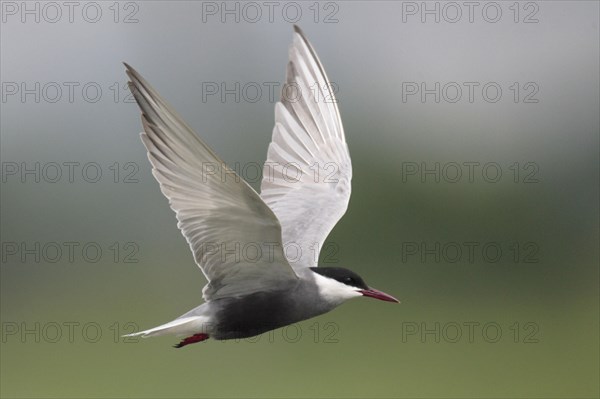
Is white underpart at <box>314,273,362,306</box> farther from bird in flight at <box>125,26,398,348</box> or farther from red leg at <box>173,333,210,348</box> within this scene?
red leg at <box>173,333,210,348</box>

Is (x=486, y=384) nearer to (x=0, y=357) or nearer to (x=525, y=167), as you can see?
(x=525, y=167)

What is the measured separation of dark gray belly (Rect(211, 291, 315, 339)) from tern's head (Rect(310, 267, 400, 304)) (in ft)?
0.24

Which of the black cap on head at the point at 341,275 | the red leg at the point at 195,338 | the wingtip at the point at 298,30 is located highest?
the wingtip at the point at 298,30

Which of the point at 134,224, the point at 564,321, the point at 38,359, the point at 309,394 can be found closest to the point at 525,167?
the point at 564,321

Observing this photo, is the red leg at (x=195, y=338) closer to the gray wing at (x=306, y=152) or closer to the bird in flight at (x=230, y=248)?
the bird in flight at (x=230, y=248)

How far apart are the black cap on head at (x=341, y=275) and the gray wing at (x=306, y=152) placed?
470mm

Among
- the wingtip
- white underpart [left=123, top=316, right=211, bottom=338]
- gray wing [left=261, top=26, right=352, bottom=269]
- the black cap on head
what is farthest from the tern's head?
the wingtip

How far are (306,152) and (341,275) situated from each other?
83cm

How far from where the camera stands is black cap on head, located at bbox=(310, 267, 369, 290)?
2.61 meters

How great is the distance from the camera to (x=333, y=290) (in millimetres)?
2596

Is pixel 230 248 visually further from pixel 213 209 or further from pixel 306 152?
pixel 306 152

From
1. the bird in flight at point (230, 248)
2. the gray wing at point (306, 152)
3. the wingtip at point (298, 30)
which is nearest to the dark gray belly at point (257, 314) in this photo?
the bird in flight at point (230, 248)

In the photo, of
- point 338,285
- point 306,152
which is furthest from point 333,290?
point 306,152

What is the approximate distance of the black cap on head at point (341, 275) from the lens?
2.61 metres
